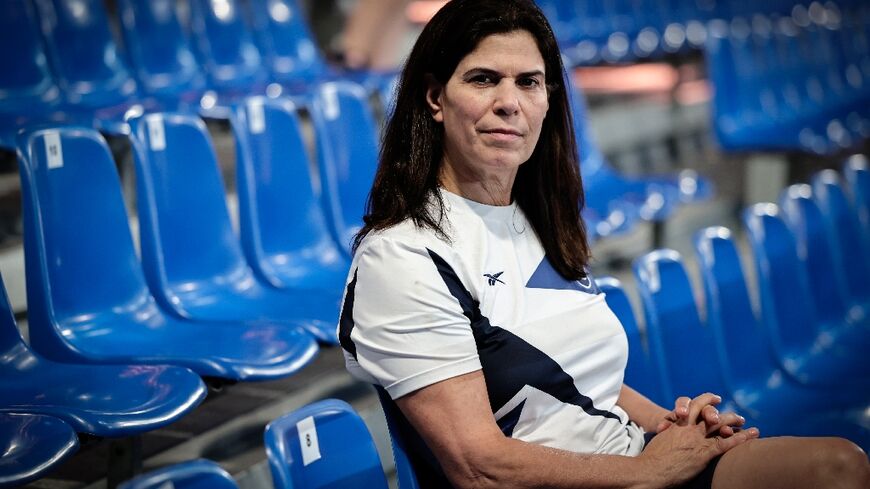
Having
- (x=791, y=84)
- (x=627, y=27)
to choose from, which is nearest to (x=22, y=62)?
(x=627, y=27)

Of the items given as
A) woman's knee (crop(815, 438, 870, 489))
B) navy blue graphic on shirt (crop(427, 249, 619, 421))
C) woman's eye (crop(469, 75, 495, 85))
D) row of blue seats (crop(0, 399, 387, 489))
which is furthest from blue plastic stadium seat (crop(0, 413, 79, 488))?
woman's knee (crop(815, 438, 870, 489))

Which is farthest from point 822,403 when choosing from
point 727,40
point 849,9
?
point 849,9

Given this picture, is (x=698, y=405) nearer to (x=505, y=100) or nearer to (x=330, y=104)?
(x=505, y=100)

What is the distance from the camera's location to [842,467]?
1.23 meters

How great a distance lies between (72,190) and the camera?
71.6 inches

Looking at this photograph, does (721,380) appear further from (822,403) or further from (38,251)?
(38,251)

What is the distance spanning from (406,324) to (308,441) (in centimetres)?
17

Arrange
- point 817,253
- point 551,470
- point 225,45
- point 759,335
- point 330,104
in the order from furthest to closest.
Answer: point 225,45
point 817,253
point 330,104
point 759,335
point 551,470

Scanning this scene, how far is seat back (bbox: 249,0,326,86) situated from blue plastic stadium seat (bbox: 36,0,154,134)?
0.72m

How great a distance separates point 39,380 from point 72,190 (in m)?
0.39

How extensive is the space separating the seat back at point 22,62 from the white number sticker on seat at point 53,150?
3.15 feet

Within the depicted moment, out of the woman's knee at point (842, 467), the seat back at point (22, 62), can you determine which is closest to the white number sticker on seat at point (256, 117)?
the seat back at point (22, 62)

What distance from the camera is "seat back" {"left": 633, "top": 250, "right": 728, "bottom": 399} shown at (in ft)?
6.19

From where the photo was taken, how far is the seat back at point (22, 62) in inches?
105
